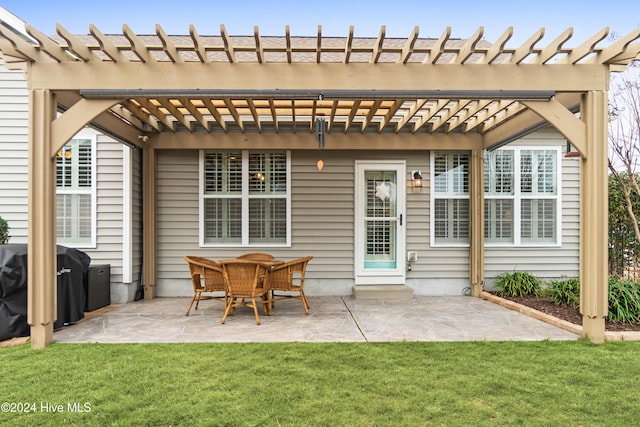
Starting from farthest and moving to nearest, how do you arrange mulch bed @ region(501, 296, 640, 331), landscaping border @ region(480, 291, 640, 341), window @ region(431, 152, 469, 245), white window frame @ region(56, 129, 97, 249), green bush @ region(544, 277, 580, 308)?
window @ region(431, 152, 469, 245)
white window frame @ region(56, 129, 97, 249)
green bush @ region(544, 277, 580, 308)
mulch bed @ region(501, 296, 640, 331)
landscaping border @ region(480, 291, 640, 341)

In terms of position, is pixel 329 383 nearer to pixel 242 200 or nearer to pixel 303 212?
pixel 303 212

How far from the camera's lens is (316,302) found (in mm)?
5840

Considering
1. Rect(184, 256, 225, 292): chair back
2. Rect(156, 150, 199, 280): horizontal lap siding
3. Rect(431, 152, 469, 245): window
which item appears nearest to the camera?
Rect(184, 256, 225, 292): chair back

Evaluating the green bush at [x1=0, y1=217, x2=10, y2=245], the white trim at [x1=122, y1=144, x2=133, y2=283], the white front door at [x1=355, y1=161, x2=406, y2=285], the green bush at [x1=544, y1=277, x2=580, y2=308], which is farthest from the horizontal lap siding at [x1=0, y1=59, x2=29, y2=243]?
the green bush at [x1=544, y1=277, x2=580, y2=308]

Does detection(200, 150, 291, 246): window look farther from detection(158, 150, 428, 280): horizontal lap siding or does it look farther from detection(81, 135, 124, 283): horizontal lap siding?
detection(81, 135, 124, 283): horizontal lap siding

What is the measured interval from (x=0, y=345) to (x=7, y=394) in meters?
1.40

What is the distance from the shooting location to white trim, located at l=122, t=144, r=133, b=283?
5.86m

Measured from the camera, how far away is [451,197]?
6641 mm

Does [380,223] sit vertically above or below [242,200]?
below

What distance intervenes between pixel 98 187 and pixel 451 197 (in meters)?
5.72

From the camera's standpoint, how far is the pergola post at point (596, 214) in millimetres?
3748

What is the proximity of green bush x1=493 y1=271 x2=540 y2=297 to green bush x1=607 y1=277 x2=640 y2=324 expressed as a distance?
1.53 metres

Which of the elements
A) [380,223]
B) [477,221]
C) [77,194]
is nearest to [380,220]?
[380,223]

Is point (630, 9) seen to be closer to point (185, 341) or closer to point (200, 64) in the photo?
point (200, 64)
